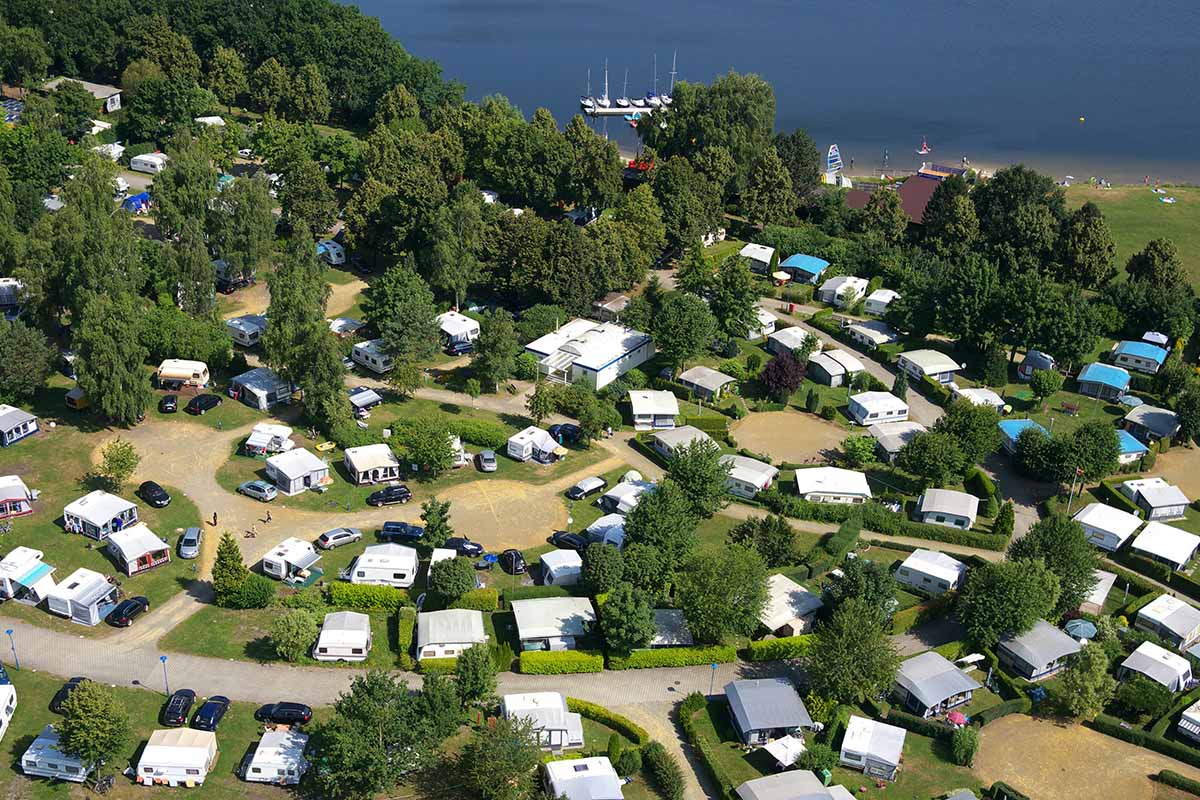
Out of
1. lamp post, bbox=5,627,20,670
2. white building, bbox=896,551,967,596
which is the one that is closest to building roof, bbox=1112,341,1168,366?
white building, bbox=896,551,967,596

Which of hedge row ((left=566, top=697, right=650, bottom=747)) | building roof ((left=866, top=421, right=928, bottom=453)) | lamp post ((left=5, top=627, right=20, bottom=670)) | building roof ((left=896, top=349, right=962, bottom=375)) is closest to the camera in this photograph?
hedge row ((left=566, top=697, right=650, bottom=747))

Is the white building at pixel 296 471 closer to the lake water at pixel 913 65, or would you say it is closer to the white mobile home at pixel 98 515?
the white mobile home at pixel 98 515

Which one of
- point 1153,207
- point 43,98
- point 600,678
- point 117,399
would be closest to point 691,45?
point 1153,207

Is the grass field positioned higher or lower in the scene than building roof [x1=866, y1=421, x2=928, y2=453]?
higher

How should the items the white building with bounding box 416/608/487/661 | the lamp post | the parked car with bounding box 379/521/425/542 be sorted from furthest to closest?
the parked car with bounding box 379/521/425/542, the white building with bounding box 416/608/487/661, the lamp post

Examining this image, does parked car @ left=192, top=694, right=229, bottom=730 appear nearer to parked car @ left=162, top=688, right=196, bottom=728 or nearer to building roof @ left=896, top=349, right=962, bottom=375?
parked car @ left=162, top=688, right=196, bottom=728
